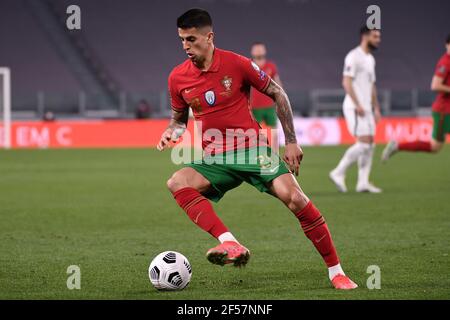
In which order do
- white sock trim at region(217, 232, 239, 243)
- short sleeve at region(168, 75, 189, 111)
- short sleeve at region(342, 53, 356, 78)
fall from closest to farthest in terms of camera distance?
1. white sock trim at region(217, 232, 239, 243)
2. short sleeve at region(168, 75, 189, 111)
3. short sleeve at region(342, 53, 356, 78)

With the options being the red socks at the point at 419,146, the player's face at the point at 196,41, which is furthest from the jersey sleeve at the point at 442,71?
the player's face at the point at 196,41

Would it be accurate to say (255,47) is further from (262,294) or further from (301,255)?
(262,294)

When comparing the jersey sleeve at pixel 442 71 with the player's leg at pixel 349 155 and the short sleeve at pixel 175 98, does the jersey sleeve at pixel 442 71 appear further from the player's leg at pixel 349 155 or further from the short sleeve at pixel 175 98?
the short sleeve at pixel 175 98

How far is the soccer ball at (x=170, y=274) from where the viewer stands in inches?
239

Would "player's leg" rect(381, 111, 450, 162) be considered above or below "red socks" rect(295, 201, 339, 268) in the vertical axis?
above

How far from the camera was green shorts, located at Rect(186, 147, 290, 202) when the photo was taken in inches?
247

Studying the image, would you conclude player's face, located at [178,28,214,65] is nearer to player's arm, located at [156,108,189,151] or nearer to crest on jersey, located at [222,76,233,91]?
crest on jersey, located at [222,76,233,91]

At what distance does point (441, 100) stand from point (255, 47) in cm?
427

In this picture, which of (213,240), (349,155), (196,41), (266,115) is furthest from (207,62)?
(266,115)

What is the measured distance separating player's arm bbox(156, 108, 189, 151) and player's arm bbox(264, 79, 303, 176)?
71 cm

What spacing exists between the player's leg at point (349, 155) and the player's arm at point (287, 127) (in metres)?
6.74

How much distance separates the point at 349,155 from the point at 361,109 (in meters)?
0.70

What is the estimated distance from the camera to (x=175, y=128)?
6.59m

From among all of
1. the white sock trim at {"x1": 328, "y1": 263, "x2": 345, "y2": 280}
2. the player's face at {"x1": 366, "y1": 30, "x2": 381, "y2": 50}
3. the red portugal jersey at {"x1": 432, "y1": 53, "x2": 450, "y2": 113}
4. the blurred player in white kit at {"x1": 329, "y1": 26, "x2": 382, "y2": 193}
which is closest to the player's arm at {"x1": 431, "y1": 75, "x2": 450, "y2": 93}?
the red portugal jersey at {"x1": 432, "y1": 53, "x2": 450, "y2": 113}
